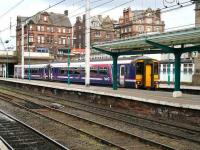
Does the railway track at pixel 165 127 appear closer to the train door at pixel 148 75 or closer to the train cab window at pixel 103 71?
the train door at pixel 148 75

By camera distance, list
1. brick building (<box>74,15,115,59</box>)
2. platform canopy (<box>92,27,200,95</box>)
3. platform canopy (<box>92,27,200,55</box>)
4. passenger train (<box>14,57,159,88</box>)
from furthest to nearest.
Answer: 1. brick building (<box>74,15,115,59</box>)
2. passenger train (<box>14,57,159,88</box>)
3. platform canopy (<box>92,27,200,95</box>)
4. platform canopy (<box>92,27,200,55</box>)

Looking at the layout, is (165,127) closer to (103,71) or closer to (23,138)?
(23,138)

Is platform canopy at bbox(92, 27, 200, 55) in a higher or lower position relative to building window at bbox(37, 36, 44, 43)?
lower

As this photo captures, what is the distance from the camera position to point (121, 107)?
22.7 m

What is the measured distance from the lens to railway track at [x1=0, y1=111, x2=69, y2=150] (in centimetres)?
1191

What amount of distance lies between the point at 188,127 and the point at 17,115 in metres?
8.76

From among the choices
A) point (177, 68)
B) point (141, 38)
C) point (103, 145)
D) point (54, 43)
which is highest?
point (54, 43)

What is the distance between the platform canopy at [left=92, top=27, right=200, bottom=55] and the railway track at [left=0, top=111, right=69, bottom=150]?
7784 mm

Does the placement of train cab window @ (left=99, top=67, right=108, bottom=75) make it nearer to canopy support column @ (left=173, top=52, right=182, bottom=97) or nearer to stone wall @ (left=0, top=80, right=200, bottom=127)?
stone wall @ (left=0, top=80, right=200, bottom=127)

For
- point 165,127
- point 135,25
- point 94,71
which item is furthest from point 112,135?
point 135,25

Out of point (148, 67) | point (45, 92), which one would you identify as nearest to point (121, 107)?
point (148, 67)

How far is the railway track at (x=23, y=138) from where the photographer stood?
11.9 m

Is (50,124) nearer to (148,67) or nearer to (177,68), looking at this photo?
(177,68)

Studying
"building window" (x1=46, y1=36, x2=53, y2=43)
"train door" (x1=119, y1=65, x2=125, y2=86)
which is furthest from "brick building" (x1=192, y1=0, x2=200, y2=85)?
"building window" (x1=46, y1=36, x2=53, y2=43)
